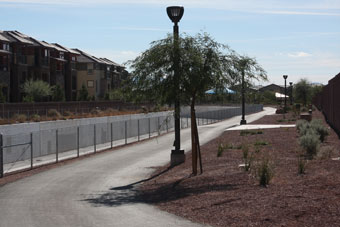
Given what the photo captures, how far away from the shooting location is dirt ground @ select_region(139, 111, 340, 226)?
33.0 feet

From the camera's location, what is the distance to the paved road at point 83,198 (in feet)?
36.3

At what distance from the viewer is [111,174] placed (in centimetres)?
1927

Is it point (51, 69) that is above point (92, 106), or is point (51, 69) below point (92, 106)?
above

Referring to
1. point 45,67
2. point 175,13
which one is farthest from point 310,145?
point 45,67

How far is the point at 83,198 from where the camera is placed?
46.1 feet

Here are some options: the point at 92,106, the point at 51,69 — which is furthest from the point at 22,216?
the point at 51,69

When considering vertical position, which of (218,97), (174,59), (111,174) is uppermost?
(174,59)

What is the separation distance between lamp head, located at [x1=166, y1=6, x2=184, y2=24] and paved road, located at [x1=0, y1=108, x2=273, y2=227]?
5.84m

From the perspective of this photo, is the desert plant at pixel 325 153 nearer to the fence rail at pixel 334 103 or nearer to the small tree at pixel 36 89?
the fence rail at pixel 334 103

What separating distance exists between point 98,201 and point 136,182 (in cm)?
366

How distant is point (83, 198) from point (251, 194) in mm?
4608

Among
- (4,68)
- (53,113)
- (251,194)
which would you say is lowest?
(251,194)

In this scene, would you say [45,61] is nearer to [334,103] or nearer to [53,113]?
[53,113]

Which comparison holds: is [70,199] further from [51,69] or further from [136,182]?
[51,69]
